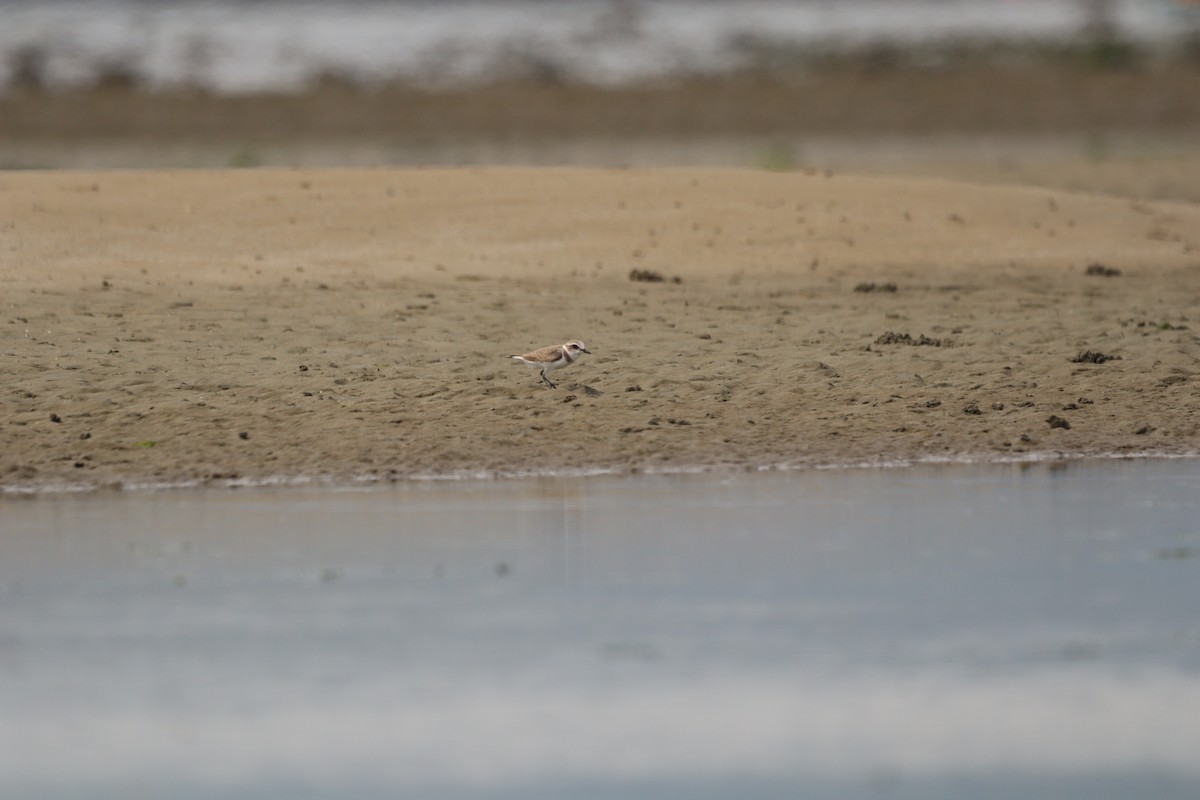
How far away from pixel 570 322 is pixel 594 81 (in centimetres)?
2159

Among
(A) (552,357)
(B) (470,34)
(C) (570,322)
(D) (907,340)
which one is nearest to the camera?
(A) (552,357)

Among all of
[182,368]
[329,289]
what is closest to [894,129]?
[329,289]

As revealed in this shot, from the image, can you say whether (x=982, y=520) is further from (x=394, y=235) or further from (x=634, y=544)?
(x=394, y=235)

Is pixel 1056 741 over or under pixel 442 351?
under

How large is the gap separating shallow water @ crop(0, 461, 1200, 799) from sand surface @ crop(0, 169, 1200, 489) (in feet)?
4.14

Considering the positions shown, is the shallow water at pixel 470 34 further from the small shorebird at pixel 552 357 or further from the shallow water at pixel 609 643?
the shallow water at pixel 609 643

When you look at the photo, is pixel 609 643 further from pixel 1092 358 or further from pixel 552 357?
pixel 1092 358

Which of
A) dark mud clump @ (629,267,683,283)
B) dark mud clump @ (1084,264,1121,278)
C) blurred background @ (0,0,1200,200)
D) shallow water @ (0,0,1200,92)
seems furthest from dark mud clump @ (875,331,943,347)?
shallow water @ (0,0,1200,92)

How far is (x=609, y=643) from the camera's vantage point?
27.8ft

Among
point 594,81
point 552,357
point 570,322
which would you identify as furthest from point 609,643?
point 594,81

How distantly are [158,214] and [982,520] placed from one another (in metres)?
11.0

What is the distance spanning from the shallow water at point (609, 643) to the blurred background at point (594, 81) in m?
21.1

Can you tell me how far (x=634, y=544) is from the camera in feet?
34.2

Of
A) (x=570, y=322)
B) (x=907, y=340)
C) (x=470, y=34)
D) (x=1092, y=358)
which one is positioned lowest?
(x=1092, y=358)
